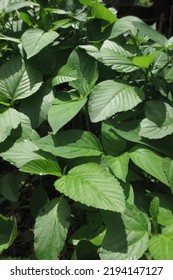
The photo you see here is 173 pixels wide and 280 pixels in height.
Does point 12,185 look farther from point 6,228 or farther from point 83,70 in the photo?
point 83,70

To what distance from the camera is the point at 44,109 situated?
1.38 m

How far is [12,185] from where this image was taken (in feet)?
4.68

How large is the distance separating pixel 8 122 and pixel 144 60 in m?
0.52

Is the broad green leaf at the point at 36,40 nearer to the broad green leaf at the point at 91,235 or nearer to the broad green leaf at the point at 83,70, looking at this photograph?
the broad green leaf at the point at 83,70

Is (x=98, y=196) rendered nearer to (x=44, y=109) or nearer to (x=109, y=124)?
(x=109, y=124)

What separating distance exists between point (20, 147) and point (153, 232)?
1.72ft

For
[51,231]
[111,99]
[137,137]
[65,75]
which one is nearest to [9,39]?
[65,75]

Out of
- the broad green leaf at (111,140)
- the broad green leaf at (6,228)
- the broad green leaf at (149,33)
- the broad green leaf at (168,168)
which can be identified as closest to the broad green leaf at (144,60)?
the broad green leaf at (149,33)

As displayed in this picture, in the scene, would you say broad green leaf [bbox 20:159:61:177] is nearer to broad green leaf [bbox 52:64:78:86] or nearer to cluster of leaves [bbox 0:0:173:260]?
cluster of leaves [bbox 0:0:173:260]

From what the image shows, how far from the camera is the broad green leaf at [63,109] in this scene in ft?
4.03

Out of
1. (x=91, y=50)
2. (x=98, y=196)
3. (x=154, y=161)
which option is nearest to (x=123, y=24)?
(x=91, y=50)

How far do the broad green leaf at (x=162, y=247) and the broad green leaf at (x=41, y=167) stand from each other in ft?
1.22
